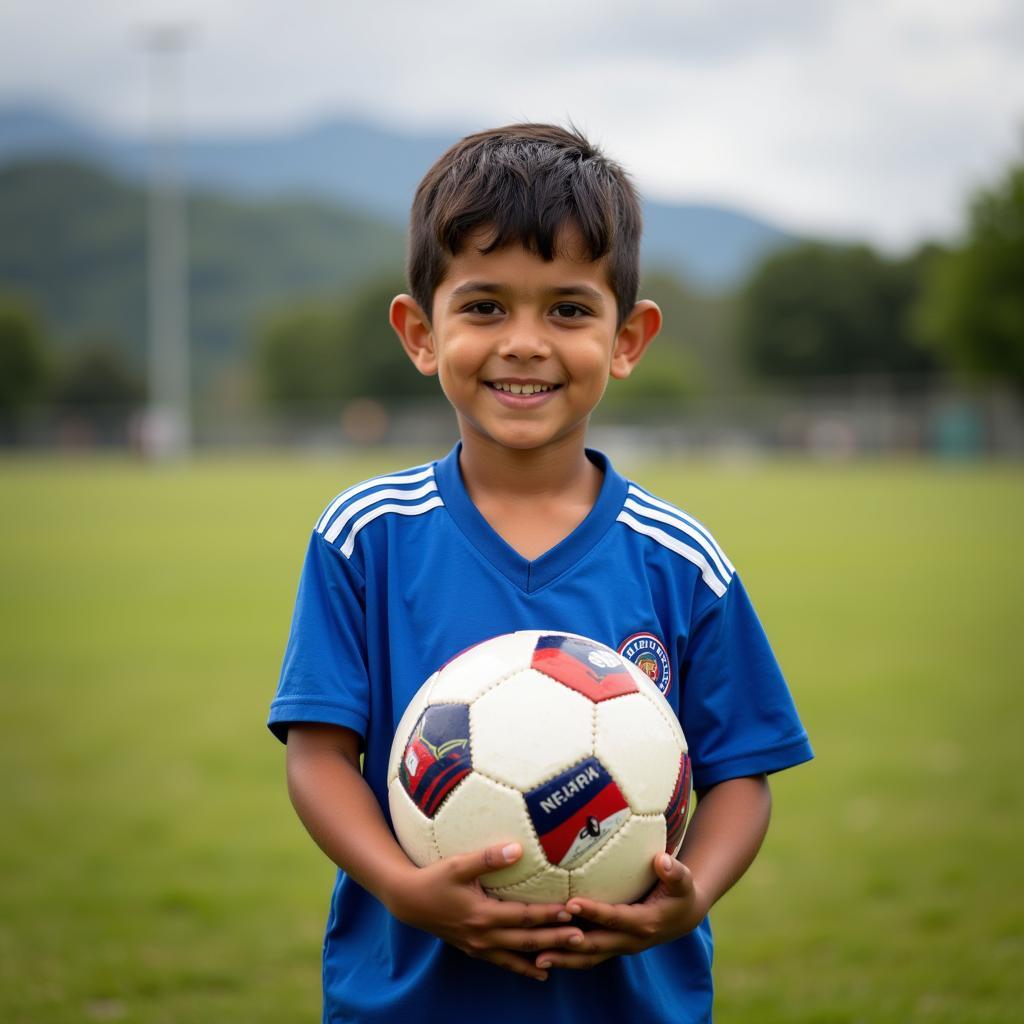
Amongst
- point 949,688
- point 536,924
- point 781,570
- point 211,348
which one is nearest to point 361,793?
point 536,924

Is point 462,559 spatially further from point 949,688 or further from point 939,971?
point 949,688

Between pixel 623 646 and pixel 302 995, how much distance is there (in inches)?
89.4

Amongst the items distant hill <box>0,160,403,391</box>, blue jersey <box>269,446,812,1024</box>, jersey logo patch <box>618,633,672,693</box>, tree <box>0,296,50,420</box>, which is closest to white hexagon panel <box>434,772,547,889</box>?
blue jersey <box>269,446,812,1024</box>

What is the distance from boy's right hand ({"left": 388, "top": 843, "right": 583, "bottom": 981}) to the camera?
179 cm

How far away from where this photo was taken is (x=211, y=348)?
130 meters

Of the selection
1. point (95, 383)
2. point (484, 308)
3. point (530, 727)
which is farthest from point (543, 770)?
point (95, 383)

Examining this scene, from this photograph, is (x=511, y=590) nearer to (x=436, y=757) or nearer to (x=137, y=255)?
(x=436, y=757)

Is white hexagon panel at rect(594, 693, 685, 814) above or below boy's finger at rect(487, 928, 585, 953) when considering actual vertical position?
above

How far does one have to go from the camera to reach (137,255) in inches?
5128

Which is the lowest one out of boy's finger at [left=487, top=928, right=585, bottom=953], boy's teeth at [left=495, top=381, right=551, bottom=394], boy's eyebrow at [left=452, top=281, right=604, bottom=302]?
boy's finger at [left=487, top=928, right=585, bottom=953]

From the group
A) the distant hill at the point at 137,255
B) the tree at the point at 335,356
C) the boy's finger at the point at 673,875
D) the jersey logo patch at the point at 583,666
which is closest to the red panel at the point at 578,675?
the jersey logo patch at the point at 583,666

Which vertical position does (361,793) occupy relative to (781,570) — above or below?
below

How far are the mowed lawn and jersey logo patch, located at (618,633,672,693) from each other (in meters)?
1.96

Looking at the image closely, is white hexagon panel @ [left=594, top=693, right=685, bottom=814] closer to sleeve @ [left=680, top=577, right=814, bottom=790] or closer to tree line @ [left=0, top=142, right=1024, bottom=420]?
sleeve @ [left=680, top=577, right=814, bottom=790]
